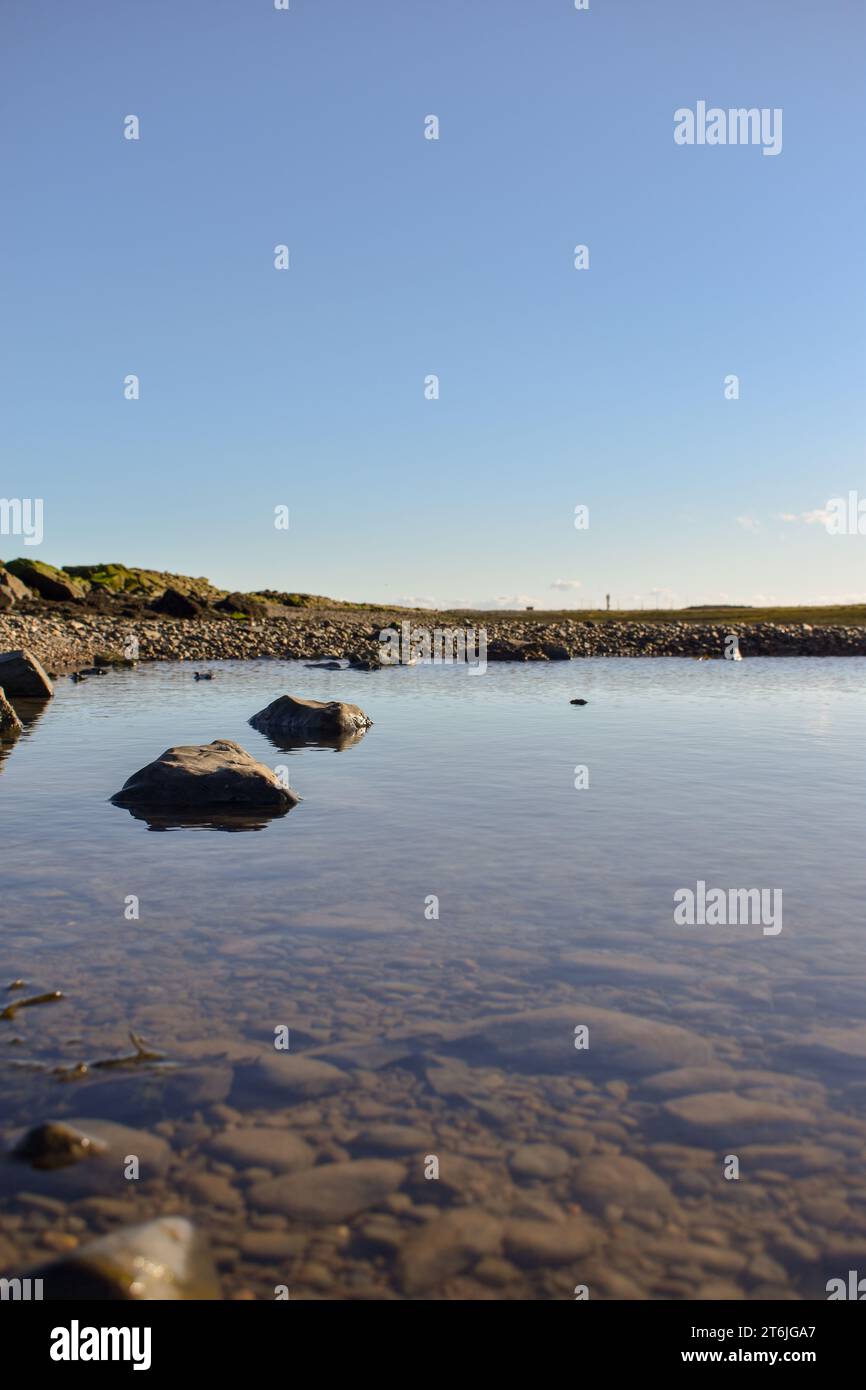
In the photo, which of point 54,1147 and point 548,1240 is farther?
point 54,1147

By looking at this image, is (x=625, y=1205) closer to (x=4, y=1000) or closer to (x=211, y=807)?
(x=4, y=1000)

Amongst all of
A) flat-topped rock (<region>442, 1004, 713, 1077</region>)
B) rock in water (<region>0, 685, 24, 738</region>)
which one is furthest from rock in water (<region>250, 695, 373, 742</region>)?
flat-topped rock (<region>442, 1004, 713, 1077</region>)

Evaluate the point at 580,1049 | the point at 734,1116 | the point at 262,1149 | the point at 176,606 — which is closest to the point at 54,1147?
the point at 262,1149

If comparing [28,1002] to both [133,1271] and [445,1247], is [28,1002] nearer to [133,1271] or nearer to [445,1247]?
[133,1271]

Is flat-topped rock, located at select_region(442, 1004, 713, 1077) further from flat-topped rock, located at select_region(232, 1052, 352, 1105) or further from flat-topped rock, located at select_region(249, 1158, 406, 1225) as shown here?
flat-topped rock, located at select_region(249, 1158, 406, 1225)

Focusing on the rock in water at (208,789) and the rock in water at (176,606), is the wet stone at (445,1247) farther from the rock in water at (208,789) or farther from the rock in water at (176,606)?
the rock in water at (176,606)

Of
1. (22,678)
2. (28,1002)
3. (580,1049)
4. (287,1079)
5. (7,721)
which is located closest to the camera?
(287,1079)

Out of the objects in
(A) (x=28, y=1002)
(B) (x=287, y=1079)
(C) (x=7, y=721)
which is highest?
(C) (x=7, y=721)

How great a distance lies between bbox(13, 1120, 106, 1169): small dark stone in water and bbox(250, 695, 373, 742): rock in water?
14.4 metres

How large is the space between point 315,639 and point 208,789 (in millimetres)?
39819

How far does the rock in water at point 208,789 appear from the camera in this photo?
1259cm

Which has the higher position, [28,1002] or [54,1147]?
[28,1002]

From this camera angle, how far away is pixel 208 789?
12641mm

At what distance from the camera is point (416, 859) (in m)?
9.83
